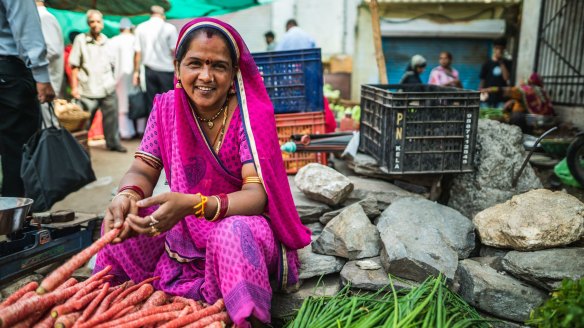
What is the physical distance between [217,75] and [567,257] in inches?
75.5

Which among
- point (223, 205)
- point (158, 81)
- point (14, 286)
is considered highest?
point (158, 81)

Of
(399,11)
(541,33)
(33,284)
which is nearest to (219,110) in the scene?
(33,284)

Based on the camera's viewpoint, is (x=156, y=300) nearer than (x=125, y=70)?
Yes

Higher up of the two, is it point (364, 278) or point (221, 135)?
point (221, 135)

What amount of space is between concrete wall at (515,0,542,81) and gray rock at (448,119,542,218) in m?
6.00

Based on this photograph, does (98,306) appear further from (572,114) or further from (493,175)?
(572,114)

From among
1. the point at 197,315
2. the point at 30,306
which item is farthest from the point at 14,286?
the point at 197,315

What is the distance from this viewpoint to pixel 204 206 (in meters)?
1.91

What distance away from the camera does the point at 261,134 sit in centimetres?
211

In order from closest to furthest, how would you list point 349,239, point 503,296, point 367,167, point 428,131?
point 503,296 → point 349,239 → point 428,131 → point 367,167

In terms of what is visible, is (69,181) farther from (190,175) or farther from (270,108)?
(270,108)

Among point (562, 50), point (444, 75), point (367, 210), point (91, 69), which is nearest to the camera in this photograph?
point (367, 210)

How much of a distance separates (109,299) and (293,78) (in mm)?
2827

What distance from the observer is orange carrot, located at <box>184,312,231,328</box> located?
1.87m
